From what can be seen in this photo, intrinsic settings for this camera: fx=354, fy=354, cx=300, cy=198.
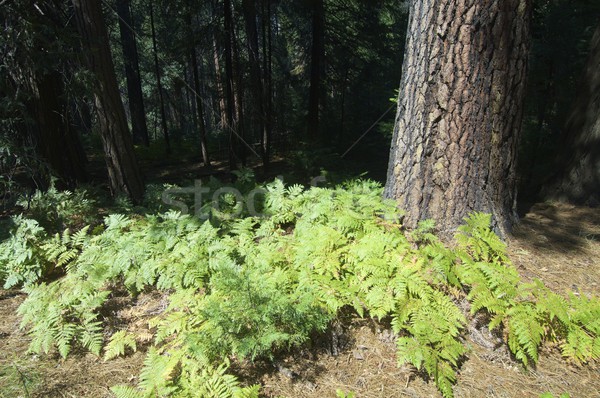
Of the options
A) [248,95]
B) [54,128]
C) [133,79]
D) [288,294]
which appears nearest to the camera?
[288,294]

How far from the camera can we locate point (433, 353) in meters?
2.53

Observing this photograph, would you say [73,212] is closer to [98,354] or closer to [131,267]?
[131,267]

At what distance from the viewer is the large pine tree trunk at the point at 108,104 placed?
570cm

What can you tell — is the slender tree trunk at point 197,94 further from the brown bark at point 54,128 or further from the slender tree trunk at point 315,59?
the slender tree trunk at point 315,59

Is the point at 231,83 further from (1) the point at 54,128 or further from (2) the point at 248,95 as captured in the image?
(1) the point at 54,128

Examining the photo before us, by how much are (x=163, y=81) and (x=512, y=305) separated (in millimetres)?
24204

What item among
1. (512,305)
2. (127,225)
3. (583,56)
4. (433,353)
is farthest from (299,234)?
(583,56)

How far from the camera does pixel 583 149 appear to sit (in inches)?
204

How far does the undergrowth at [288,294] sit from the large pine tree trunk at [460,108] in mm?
333

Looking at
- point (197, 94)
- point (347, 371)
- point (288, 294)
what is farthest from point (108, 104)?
point (347, 371)

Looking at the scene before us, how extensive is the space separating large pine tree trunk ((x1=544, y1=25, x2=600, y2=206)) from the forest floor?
2.32 m

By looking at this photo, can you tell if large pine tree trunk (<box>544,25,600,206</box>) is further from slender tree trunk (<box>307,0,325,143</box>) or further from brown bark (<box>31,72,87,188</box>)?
brown bark (<box>31,72,87,188</box>)

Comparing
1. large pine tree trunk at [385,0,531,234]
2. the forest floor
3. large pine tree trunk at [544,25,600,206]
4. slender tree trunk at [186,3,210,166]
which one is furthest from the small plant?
large pine tree trunk at [544,25,600,206]

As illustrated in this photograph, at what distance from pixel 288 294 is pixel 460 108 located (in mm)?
2352
